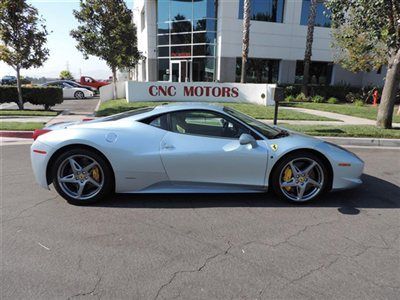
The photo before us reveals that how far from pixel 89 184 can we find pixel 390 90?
31.0ft

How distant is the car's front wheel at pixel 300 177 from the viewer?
Answer: 4.31 metres

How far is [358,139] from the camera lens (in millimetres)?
9008

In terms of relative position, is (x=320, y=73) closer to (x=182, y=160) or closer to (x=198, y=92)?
(x=198, y=92)

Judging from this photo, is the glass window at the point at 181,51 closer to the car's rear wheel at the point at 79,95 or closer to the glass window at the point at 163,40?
the glass window at the point at 163,40

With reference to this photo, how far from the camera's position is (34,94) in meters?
14.6

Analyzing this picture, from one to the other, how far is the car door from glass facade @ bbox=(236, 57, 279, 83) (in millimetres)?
21894

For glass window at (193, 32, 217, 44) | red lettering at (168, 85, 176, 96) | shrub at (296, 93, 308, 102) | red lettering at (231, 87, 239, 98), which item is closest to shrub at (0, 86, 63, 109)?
red lettering at (168, 85, 176, 96)

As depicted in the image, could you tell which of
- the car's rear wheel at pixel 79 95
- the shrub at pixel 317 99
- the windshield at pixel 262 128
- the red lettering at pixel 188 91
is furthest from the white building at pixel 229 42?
the windshield at pixel 262 128

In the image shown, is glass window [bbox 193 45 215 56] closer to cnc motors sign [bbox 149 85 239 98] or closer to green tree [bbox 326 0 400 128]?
cnc motors sign [bbox 149 85 239 98]

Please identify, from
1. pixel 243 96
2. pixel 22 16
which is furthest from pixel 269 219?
pixel 243 96

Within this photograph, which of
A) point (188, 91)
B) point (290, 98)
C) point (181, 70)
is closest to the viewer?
point (188, 91)

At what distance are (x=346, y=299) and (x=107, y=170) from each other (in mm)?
2963

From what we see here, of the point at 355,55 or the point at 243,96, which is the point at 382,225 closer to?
the point at 243,96

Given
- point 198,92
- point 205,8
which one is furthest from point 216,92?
point 205,8
